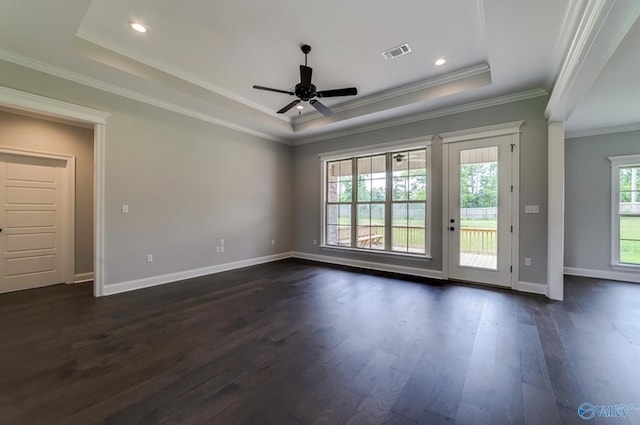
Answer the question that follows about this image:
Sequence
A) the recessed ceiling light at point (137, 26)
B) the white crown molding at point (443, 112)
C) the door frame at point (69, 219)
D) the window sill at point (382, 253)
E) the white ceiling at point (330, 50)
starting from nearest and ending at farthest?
1. the white ceiling at point (330, 50)
2. the recessed ceiling light at point (137, 26)
3. the white crown molding at point (443, 112)
4. the door frame at point (69, 219)
5. the window sill at point (382, 253)

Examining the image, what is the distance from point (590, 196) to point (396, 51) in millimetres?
4828

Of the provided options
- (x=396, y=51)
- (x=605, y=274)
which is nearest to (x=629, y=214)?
(x=605, y=274)

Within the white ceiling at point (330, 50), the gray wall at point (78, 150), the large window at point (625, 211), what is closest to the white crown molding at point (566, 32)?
the white ceiling at point (330, 50)

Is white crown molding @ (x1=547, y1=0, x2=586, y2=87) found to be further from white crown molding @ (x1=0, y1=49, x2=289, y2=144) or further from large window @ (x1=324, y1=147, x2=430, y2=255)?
white crown molding @ (x1=0, y1=49, x2=289, y2=144)

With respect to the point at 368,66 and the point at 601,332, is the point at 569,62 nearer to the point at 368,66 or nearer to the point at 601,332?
the point at 368,66

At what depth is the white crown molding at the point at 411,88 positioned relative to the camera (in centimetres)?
366

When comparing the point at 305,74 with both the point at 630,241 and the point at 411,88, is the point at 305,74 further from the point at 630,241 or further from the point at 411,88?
the point at 630,241

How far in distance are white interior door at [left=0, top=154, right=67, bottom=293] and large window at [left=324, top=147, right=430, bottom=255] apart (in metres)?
5.03

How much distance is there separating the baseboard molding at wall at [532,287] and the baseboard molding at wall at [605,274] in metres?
2.02

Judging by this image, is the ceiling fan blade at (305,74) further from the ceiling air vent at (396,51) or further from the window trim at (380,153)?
the window trim at (380,153)

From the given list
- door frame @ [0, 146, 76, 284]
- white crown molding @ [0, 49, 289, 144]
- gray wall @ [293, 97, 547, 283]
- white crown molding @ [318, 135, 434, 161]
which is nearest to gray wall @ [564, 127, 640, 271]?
gray wall @ [293, 97, 547, 283]

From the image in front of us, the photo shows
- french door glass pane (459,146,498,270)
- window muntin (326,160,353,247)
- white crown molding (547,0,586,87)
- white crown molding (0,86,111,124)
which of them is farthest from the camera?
window muntin (326,160,353,247)

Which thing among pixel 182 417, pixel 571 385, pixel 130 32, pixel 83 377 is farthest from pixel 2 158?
pixel 571 385

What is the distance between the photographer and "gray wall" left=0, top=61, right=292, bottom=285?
3756mm
